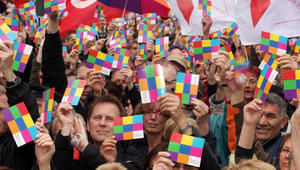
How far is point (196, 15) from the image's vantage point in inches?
245

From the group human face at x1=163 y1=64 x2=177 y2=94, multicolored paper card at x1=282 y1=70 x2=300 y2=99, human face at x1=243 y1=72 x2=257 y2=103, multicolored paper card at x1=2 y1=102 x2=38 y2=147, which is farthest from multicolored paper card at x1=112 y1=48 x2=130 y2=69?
multicolored paper card at x1=282 y1=70 x2=300 y2=99

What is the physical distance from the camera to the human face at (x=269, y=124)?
374 cm

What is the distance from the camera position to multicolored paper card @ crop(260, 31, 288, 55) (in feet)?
13.3

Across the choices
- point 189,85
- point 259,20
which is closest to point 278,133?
point 189,85

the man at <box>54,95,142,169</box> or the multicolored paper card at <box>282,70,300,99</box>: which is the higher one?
the multicolored paper card at <box>282,70,300,99</box>

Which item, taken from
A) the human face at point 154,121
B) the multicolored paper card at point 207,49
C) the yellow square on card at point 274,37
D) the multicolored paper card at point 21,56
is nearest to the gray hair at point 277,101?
the yellow square on card at point 274,37

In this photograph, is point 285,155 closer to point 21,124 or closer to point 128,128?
point 128,128

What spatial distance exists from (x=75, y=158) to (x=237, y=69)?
1470 mm

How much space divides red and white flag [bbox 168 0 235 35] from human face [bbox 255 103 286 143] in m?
2.47

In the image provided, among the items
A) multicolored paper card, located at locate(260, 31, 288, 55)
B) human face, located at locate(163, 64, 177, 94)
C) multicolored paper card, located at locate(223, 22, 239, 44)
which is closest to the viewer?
multicolored paper card, located at locate(260, 31, 288, 55)

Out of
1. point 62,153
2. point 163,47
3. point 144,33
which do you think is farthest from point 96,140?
point 144,33

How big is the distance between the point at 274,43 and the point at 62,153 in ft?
7.05

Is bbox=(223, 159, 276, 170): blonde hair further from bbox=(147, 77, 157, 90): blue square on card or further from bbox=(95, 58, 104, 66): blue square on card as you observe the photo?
bbox=(95, 58, 104, 66): blue square on card

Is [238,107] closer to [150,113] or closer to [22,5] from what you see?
[150,113]
